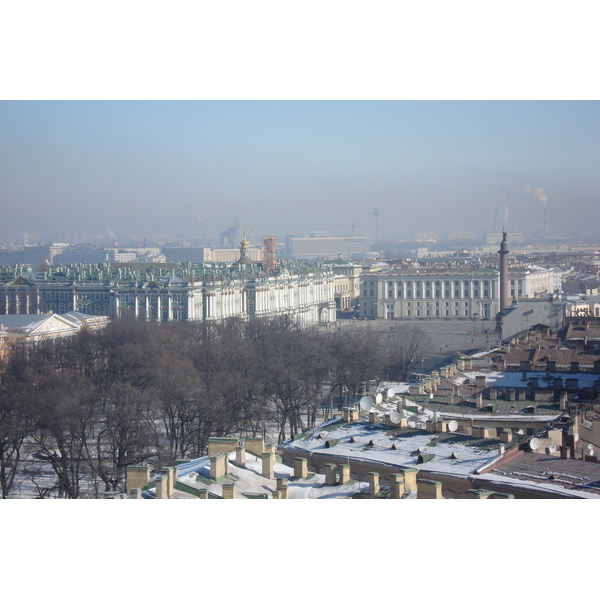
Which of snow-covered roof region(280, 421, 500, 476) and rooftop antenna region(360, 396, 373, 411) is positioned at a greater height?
rooftop antenna region(360, 396, 373, 411)

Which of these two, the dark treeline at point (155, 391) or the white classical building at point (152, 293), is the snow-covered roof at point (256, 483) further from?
the white classical building at point (152, 293)

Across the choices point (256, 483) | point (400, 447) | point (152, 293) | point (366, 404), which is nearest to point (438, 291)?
point (152, 293)

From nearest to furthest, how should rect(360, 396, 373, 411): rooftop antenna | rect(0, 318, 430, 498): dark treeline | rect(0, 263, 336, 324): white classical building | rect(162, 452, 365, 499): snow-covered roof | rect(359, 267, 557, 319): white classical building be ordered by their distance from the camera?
rect(162, 452, 365, 499): snow-covered roof < rect(360, 396, 373, 411): rooftop antenna < rect(0, 318, 430, 498): dark treeline < rect(0, 263, 336, 324): white classical building < rect(359, 267, 557, 319): white classical building

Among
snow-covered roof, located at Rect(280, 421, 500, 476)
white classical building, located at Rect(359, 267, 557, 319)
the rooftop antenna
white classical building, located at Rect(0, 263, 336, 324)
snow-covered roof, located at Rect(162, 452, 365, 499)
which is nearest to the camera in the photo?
snow-covered roof, located at Rect(162, 452, 365, 499)

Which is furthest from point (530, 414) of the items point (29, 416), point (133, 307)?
point (133, 307)

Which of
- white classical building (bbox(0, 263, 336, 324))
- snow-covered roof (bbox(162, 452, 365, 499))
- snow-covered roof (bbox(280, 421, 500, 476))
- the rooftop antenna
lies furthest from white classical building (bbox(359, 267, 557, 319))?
snow-covered roof (bbox(162, 452, 365, 499))

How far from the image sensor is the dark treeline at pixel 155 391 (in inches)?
735

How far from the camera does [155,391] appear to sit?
22250mm

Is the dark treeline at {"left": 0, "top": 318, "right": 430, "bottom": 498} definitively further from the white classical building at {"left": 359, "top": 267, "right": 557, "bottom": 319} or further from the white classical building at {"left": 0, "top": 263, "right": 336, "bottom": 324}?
the white classical building at {"left": 359, "top": 267, "right": 557, "bottom": 319}

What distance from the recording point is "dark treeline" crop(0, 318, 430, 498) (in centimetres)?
1867

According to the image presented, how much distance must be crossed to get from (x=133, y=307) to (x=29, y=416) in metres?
28.5

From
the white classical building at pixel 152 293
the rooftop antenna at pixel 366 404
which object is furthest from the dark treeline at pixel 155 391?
the white classical building at pixel 152 293

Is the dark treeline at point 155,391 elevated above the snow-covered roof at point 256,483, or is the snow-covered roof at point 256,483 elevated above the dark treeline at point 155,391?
the snow-covered roof at point 256,483

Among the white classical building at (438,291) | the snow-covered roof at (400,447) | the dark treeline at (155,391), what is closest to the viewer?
the snow-covered roof at (400,447)
